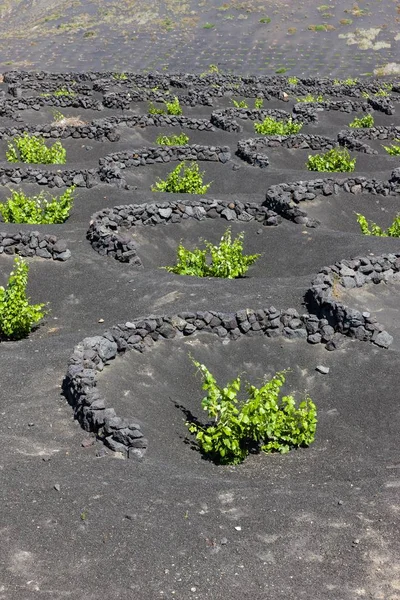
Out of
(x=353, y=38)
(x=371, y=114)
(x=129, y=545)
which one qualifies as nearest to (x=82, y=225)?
(x=129, y=545)

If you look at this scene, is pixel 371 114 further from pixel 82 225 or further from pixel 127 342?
pixel 127 342

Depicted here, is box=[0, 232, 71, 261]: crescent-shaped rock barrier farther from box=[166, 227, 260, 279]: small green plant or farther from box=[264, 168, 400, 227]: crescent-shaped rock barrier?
box=[264, 168, 400, 227]: crescent-shaped rock barrier

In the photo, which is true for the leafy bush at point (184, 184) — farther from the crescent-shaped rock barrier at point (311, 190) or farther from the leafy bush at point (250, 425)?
the leafy bush at point (250, 425)

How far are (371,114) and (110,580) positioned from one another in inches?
1381

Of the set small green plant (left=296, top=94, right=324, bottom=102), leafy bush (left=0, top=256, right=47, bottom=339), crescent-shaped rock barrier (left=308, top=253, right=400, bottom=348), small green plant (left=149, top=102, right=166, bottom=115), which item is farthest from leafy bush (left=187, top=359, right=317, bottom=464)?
small green plant (left=296, top=94, right=324, bottom=102)

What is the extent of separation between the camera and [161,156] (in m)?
26.5

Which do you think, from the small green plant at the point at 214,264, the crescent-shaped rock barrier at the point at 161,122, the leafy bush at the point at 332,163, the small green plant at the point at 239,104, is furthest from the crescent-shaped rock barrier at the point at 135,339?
the small green plant at the point at 239,104

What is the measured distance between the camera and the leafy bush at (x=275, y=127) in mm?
32625

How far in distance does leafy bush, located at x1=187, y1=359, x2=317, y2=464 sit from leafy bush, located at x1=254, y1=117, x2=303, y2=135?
23.7m

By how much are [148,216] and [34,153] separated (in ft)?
29.0

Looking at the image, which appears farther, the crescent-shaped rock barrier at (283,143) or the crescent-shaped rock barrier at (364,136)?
the crescent-shaped rock barrier at (364,136)

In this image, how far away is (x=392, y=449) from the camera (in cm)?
1039

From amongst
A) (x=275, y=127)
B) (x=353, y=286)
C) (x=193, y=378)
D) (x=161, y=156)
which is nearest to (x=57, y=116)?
(x=161, y=156)

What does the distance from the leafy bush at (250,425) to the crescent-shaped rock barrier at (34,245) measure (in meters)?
7.83
